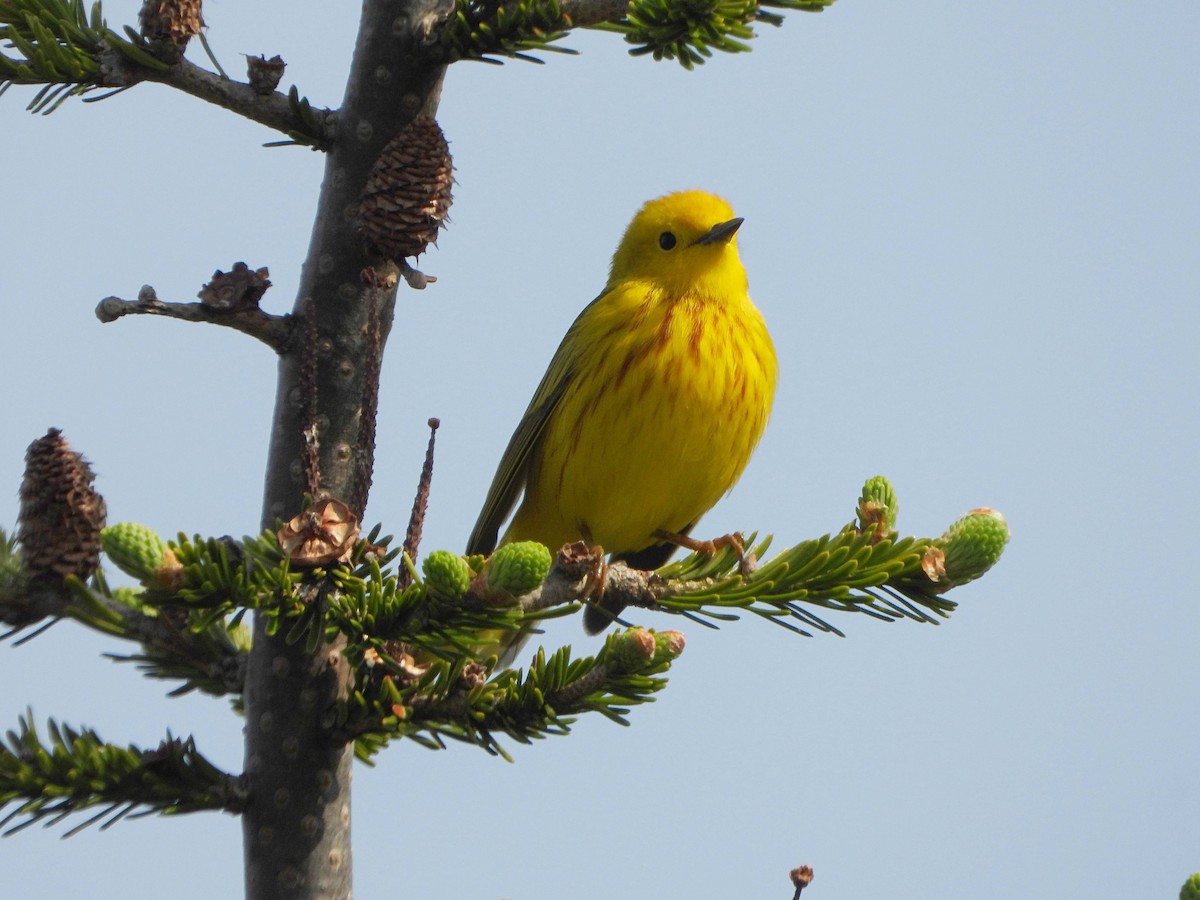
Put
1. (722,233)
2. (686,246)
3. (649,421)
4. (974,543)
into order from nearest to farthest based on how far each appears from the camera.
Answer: (974,543) → (649,421) → (722,233) → (686,246)

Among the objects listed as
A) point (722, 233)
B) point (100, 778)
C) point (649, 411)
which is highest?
point (722, 233)

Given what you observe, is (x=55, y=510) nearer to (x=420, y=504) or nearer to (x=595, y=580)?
(x=420, y=504)

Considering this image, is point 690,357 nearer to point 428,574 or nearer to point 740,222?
point 740,222

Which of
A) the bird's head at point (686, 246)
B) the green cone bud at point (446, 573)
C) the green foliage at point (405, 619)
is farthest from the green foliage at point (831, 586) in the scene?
the bird's head at point (686, 246)

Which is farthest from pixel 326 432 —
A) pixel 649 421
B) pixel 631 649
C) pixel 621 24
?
pixel 649 421

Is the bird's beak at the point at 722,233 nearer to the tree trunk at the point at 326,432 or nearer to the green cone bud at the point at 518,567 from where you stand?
the tree trunk at the point at 326,432

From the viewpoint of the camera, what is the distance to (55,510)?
1712 mm

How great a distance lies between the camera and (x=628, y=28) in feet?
6.84

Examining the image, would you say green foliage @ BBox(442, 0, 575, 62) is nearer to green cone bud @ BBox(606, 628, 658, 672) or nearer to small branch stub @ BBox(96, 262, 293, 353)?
small branch stub @ BBox(96, 262, 293, 353)

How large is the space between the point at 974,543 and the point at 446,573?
3.07ft

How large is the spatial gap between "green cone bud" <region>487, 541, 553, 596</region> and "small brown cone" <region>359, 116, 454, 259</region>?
0.65 m

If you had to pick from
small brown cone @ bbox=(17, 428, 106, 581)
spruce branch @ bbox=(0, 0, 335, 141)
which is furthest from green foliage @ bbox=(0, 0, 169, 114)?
small brown cone @ bbox=(17, 428, 106, 581)

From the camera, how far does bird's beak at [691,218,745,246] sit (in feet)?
13.1

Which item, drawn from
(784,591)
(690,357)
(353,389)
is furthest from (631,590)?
(690,357)
